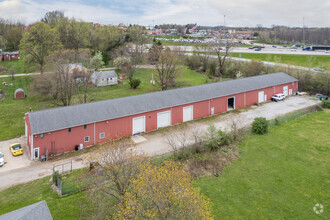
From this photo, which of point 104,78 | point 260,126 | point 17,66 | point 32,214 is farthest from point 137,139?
point 17,66

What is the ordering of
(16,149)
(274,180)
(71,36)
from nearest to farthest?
(274,180)
(16,149)
(71,36)

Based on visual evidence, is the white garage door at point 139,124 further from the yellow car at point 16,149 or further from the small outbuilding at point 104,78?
the small outbuilding at point 104,78

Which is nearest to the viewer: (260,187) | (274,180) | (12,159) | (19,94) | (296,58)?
(260,187)

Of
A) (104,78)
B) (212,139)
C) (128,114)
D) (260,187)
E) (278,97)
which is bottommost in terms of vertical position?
(260,187)

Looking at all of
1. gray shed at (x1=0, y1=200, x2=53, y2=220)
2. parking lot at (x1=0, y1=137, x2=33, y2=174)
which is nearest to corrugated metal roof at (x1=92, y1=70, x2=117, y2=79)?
parking lot at (x1=0, y1=137, x2=33, y2=174)

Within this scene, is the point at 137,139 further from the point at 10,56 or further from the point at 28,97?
the point at 10,56

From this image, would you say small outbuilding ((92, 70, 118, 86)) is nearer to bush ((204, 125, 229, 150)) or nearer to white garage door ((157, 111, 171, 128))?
white garage door ((157, 111, 171, 128))

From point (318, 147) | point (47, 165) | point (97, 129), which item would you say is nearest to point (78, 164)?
point (47, 165)

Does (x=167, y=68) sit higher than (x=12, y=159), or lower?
higher
